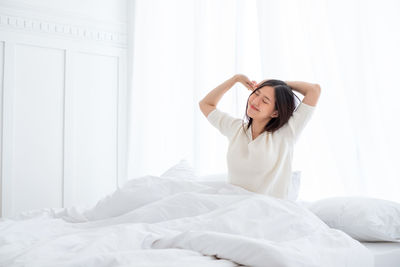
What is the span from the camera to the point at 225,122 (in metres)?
2.21

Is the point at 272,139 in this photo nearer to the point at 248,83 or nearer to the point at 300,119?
the point at 300,119

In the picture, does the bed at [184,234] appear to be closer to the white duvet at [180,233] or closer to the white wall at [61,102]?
the white duvet at [180,233]

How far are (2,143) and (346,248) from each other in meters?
3.08

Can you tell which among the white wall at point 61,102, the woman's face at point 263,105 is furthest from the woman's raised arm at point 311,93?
the white wall at point 61,102

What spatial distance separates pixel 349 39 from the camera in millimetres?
2195

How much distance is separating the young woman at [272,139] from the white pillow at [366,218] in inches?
10.6

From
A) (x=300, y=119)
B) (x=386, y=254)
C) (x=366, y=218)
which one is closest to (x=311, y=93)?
(x=300, y=119)

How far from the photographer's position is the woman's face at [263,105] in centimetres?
195

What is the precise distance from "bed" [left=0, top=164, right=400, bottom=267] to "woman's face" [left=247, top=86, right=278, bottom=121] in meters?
0.34

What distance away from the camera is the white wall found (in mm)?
3699

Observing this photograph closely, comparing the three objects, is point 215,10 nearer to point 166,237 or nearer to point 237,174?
point 237,174

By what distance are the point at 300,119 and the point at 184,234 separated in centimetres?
86

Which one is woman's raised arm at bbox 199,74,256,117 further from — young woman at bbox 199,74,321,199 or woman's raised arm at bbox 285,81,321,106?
woman's raised arm at bbox 285,81,321,106

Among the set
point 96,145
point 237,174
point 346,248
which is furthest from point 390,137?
point 96,145
